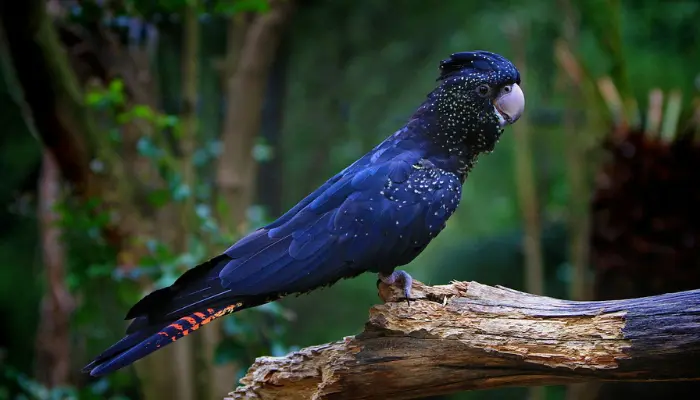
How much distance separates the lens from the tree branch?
5.47 feet

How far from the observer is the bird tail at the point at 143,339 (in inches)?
70.4

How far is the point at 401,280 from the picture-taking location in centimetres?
195

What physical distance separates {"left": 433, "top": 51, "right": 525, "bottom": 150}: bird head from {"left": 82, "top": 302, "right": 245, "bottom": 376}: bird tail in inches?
35.4

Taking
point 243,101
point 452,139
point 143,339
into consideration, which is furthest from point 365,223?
point 243,101

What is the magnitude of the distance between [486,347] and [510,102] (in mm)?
770

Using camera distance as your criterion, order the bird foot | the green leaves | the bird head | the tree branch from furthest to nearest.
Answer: the green leaves → the bird head → the bird foot → the tree branch

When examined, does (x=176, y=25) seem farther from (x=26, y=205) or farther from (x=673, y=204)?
(x=673, y=204)

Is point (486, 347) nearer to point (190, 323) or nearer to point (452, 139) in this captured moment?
point (452, 139)

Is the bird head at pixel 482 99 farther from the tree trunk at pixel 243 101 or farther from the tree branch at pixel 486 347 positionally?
the tree trunk at pixel 243 101

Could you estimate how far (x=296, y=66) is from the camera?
180 inches

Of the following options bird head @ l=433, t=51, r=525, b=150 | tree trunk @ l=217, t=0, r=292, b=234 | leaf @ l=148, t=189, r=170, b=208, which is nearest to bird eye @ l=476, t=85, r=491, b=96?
bird head @ l=433, t=51, r=525, b=150

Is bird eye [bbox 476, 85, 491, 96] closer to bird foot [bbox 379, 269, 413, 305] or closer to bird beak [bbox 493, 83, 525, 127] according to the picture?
bird beak [bbox 493, 83, 525, 127]

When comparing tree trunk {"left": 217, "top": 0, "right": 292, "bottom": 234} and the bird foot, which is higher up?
tree trunk {"left": 217, "top": 0, "right": 292, "bottom": 234}

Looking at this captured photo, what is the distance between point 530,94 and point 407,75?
815mm
